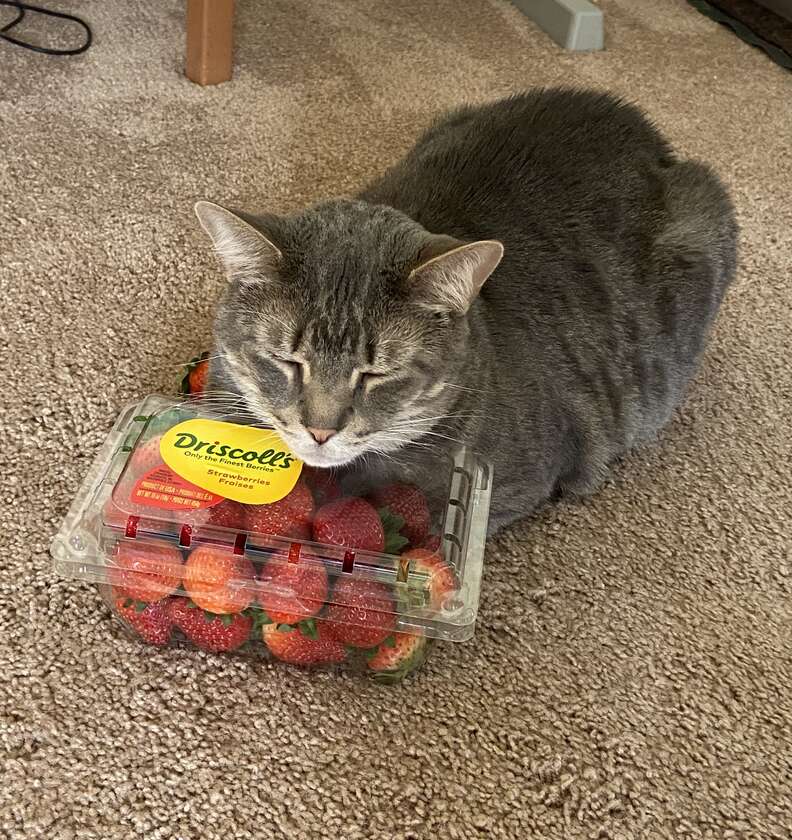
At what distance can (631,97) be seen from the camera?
7.17ft

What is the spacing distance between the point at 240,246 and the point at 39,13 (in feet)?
5.42

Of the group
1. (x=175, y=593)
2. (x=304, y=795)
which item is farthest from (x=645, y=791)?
(x=175, y=593)

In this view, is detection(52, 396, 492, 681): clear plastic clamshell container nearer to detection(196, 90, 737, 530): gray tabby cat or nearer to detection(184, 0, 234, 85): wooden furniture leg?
detection(196, 90, 737, 530): gray tabby cat

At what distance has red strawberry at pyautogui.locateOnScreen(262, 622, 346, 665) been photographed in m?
0.90

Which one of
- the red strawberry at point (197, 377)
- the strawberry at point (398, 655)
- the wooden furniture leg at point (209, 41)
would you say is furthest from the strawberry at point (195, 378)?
the wooden furniture leg at point (209, 41)

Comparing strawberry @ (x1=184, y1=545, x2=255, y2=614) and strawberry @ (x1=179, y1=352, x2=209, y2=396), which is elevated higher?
strawberry @ (x1=184, y1=545, x2=255, y2=614)

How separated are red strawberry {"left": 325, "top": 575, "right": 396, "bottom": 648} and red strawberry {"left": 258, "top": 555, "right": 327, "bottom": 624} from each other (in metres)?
0.02

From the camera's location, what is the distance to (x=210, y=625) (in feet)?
2.97

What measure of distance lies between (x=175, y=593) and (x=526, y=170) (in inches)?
30.3

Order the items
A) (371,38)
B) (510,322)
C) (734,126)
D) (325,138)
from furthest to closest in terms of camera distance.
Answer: (371,38), (734,126), (325,138), (510,322)

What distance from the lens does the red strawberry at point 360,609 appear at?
0.87 m

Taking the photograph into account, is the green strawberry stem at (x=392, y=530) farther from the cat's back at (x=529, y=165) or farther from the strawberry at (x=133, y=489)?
the cat's back at (x=529, y=165)

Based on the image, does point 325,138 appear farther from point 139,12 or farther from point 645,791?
point 645,791

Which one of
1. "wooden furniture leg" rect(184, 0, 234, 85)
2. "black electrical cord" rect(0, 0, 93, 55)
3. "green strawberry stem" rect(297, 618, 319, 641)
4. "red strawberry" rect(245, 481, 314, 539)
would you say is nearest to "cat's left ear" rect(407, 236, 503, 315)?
"red strawberry" rect(245, 481, 314, 539)
